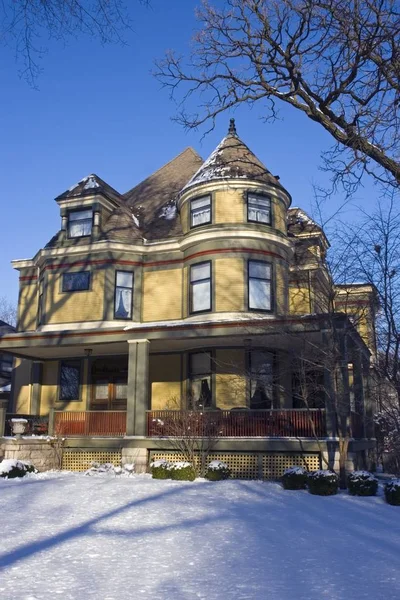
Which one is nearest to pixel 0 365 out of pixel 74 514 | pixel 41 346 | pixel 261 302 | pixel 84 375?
pixel 84 375

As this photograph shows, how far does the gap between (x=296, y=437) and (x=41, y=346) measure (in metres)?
8.60

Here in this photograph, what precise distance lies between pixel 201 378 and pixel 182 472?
16.6ft

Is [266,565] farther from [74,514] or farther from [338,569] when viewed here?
[74,514]

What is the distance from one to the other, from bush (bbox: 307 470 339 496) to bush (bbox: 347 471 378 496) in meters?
0.41

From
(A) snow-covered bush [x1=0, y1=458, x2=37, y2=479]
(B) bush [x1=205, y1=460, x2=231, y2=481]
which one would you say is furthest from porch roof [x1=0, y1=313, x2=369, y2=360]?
(A) snow-covered bush [x1=0, y1=458, x2=37, y2=479]

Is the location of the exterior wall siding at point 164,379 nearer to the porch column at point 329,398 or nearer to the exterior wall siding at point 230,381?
the exterior wall siding at point 230,381

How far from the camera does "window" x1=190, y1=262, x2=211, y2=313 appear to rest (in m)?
19.8

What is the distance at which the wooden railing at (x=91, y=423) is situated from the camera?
17766 millimetres

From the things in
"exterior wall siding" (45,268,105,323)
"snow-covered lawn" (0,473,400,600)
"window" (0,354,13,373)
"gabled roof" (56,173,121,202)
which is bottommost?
"snow-covered lawn" (0,473,400,600)

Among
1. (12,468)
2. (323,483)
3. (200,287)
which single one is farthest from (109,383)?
(323,483)

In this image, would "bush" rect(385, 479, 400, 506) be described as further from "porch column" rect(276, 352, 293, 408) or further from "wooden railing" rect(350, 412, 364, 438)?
"porch column" rect(276, 352, 293, 408)

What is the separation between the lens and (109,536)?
8.38 m

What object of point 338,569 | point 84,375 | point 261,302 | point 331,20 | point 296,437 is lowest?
point 338,569

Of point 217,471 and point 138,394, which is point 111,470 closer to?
point 138,394
